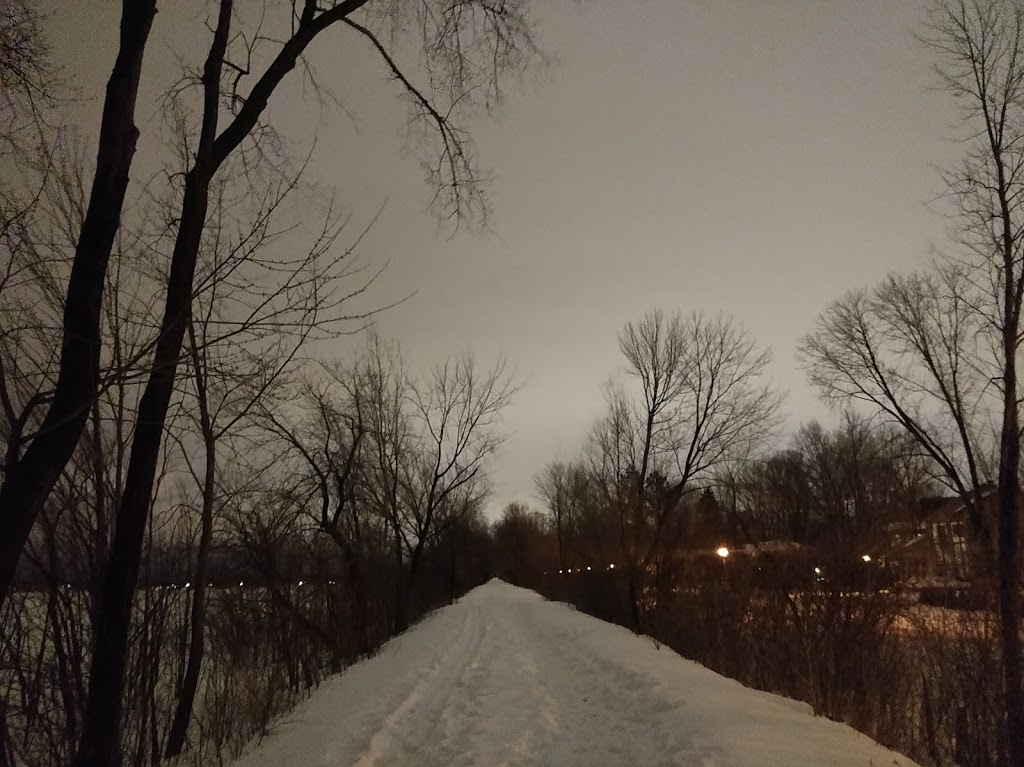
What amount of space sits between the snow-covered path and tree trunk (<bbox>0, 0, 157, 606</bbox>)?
13.6 feet

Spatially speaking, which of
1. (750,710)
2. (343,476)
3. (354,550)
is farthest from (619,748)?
(343,476)

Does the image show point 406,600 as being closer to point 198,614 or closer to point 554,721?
point 554,721

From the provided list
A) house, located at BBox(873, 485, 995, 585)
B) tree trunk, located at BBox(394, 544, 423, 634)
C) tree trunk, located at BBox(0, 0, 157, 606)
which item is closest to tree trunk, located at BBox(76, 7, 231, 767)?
tree trunk, located at BBox(0, 0, 157, 606)

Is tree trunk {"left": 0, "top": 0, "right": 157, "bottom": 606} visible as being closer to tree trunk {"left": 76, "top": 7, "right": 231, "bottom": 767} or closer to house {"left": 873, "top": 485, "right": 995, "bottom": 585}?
tree trunk {"left": 76, "top": 7, "right": 231, "bottom": 767}

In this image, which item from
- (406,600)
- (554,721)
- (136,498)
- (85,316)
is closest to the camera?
(85,316)

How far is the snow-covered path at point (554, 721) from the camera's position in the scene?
6699 mm

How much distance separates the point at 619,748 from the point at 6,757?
18.1ft

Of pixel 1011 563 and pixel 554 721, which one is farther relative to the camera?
pixel 1011 563

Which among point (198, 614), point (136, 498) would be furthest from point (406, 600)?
point (136, 498)

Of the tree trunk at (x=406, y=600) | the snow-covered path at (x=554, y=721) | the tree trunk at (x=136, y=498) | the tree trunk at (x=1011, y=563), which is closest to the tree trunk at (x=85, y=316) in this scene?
Answer: the tree trunk at (x=136, y=498)

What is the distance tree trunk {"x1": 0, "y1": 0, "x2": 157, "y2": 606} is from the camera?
3773 mm

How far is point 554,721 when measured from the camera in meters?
9.04

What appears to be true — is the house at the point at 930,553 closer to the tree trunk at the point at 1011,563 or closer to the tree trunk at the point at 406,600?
the tree trunk at the point at 1011,563

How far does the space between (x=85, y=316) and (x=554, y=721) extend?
7.35 meters
